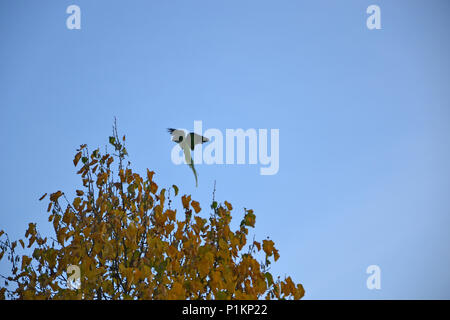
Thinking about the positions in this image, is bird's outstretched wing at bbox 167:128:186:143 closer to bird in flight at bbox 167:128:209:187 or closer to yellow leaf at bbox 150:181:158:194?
bird in flight at bbox 167:128:209:187

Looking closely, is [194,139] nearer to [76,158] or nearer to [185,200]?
[185,200]

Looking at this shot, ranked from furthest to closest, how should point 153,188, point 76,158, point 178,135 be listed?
point 76,158 < point 153,188 < point 178,135

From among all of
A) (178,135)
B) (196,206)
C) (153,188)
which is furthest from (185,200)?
(178,135)

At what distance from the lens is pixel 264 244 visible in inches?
172

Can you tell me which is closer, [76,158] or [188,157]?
[188,157]

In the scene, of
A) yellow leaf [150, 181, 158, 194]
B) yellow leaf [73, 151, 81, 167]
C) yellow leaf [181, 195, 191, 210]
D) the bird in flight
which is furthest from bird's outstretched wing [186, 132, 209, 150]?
yellow leaf [73, 151, 81, 167]

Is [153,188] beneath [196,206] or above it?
above

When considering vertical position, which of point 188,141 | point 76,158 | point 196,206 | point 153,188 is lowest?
point 196,206

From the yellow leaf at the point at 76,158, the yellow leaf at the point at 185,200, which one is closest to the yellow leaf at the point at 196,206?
the yellow leaf at the point at 185,200
